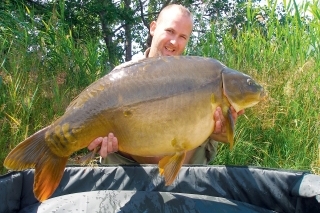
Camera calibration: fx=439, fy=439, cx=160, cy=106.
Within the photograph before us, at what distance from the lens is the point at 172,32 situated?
2518 mm

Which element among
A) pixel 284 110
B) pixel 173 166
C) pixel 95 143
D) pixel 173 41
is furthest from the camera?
pixel 284 110

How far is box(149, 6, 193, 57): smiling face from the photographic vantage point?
2.50 m

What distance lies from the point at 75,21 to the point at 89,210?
23.4ft

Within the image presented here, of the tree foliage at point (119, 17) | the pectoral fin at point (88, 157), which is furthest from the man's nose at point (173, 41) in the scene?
the tree foliage at point (119, 17)

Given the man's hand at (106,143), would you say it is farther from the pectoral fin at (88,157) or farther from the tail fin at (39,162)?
the tail fin at (39,162)

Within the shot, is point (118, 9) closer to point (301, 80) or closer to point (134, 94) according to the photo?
point (301, 80)

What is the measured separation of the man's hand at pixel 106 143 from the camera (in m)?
1.68

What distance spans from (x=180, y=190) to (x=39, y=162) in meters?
0.73

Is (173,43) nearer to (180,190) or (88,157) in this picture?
(180,190)

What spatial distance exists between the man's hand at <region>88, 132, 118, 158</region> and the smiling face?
0.92 m

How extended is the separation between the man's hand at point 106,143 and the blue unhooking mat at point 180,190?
198 mm

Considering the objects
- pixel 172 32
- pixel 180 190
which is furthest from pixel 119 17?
pixel 180 190

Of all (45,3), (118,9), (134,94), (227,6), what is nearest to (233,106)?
(134,94)

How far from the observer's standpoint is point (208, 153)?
Answer: 245 centimetres
